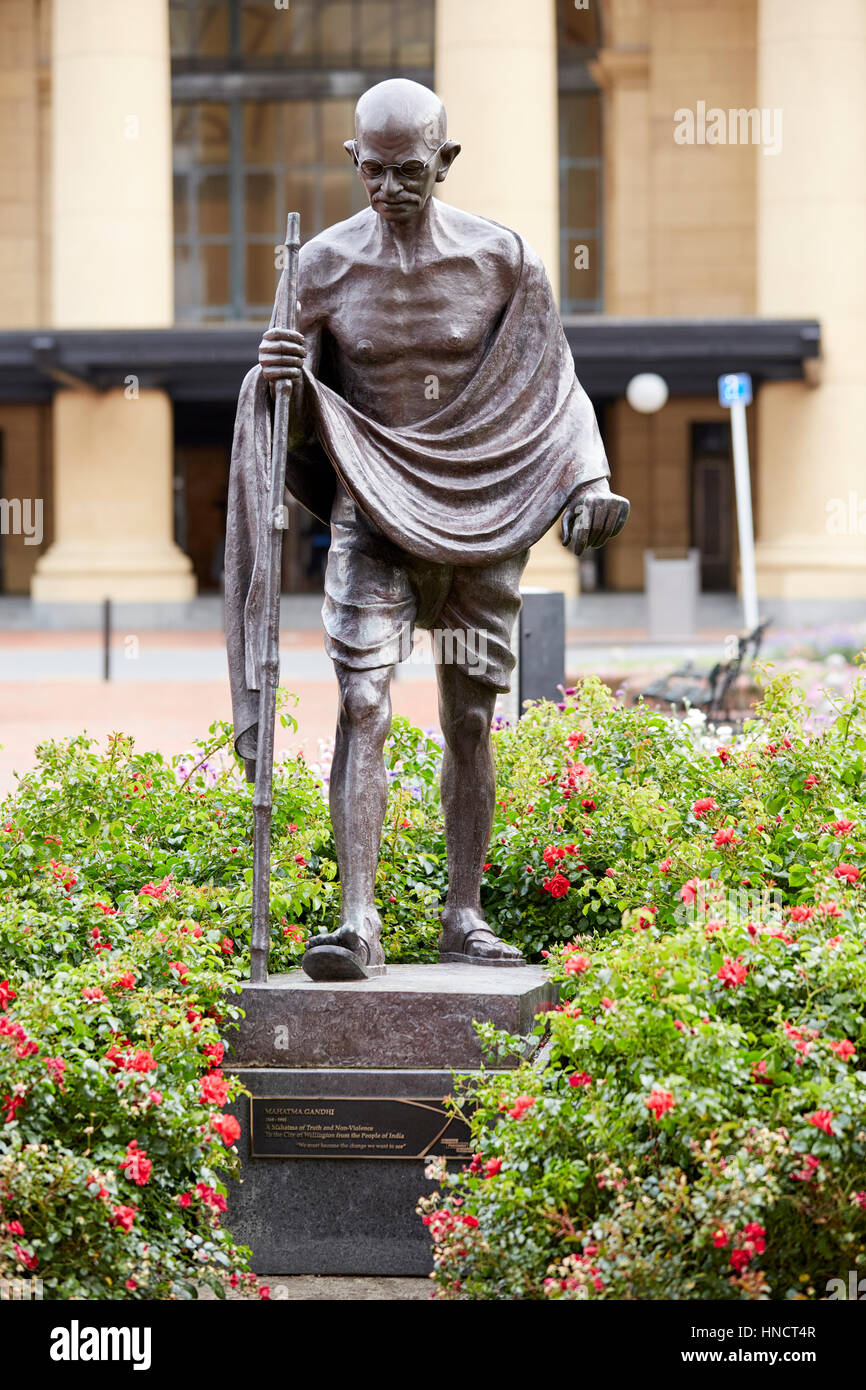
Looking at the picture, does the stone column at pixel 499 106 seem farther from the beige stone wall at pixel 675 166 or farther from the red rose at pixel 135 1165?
the red rose at pixel 135 1165

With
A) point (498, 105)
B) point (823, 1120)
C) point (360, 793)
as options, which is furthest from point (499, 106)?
point (823, 1120)

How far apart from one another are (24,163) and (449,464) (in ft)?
110

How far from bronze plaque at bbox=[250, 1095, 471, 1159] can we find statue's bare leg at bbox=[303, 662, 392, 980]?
0.43m

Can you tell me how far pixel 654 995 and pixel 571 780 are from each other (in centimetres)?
247

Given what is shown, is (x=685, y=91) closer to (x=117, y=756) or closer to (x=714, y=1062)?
(x=117, y=756)

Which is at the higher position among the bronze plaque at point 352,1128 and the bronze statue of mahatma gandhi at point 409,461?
the bronze statue of mahatma gandhi at point 409,461

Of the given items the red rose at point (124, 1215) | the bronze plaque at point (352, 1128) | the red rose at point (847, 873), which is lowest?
the bronze plaque at point (352, 1128)

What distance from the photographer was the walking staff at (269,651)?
14.9ft

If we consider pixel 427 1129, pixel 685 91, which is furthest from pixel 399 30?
pixel 427 1129

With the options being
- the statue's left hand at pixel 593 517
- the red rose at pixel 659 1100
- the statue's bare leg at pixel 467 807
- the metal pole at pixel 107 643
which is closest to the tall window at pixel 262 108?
the metal pole at pixel 107 643

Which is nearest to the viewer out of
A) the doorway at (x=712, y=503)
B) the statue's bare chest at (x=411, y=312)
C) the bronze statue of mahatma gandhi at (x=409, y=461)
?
the bronze statue of mahatma gandhi at (x=409, y=461)

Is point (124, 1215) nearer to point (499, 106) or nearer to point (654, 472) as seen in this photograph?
point (499, 106)

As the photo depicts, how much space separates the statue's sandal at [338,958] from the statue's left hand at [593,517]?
1139mm

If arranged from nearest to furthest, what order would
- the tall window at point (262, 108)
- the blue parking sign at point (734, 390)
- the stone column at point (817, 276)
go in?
the blue parking sign at point (734, 390) → the stone column at point (817, 276) → the tall window at point (262, 108)
